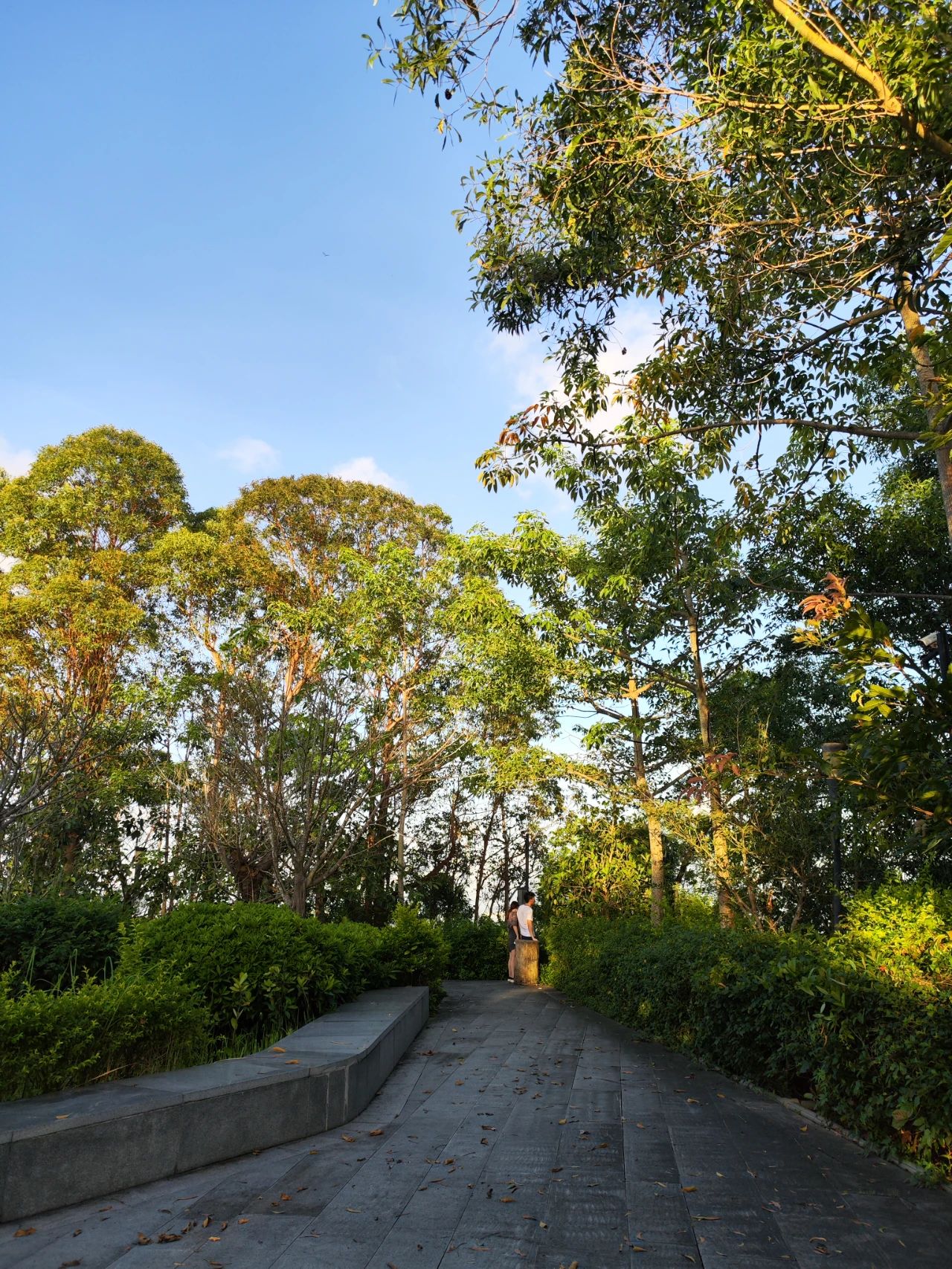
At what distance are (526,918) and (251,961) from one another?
9.14 metres

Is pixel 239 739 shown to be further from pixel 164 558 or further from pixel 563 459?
pixel 164 558

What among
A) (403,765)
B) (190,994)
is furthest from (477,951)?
(190,994)

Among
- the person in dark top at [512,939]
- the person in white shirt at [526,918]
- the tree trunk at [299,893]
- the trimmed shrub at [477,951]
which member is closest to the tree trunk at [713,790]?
the person in white shirt at [526,918]

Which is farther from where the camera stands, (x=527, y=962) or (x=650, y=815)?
(x=527, y=962)

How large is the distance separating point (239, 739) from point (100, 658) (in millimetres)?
8701

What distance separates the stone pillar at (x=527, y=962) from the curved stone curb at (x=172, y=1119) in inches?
376

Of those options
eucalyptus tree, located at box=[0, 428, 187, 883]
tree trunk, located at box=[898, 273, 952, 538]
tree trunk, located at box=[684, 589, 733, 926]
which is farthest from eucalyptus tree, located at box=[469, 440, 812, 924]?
eucalyptus tree, located at box=[0, 428, 187, 883]

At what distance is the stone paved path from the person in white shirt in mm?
8842

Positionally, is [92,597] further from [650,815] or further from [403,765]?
[650,815]

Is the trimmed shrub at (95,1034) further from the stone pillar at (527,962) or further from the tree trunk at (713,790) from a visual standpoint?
the stone pillar at (527,962)

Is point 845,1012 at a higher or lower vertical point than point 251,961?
lower

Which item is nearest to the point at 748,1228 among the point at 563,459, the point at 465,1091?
the point at 465,1091

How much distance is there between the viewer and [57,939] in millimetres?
7680

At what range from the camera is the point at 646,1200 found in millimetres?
3770
